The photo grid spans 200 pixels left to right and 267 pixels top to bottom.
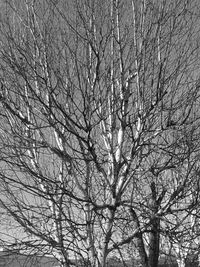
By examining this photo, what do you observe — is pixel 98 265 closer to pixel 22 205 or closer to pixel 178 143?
pixel 22 205

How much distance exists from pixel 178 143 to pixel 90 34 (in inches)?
58.5

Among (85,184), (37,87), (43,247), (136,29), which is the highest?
(136,29)

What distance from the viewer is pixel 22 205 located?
333 centimetres

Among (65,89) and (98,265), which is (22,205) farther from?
(65,89)

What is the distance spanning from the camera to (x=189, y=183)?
3.35 m

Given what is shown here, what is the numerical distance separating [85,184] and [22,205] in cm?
67

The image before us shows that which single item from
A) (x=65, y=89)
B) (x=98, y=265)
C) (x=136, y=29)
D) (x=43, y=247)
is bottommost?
(x=98, y=265)

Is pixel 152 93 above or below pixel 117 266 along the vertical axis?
above

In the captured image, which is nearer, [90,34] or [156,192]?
[90,34]

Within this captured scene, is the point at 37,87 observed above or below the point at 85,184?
above

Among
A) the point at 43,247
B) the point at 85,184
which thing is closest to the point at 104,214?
the point at 85,184

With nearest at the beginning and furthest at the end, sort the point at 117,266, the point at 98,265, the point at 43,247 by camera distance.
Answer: the point at 98,265, the point at 43,247, the point at 117,266

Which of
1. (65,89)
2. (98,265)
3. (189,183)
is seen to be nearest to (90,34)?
(65,89)

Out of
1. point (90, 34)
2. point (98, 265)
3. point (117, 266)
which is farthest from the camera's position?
point (117, 266)
